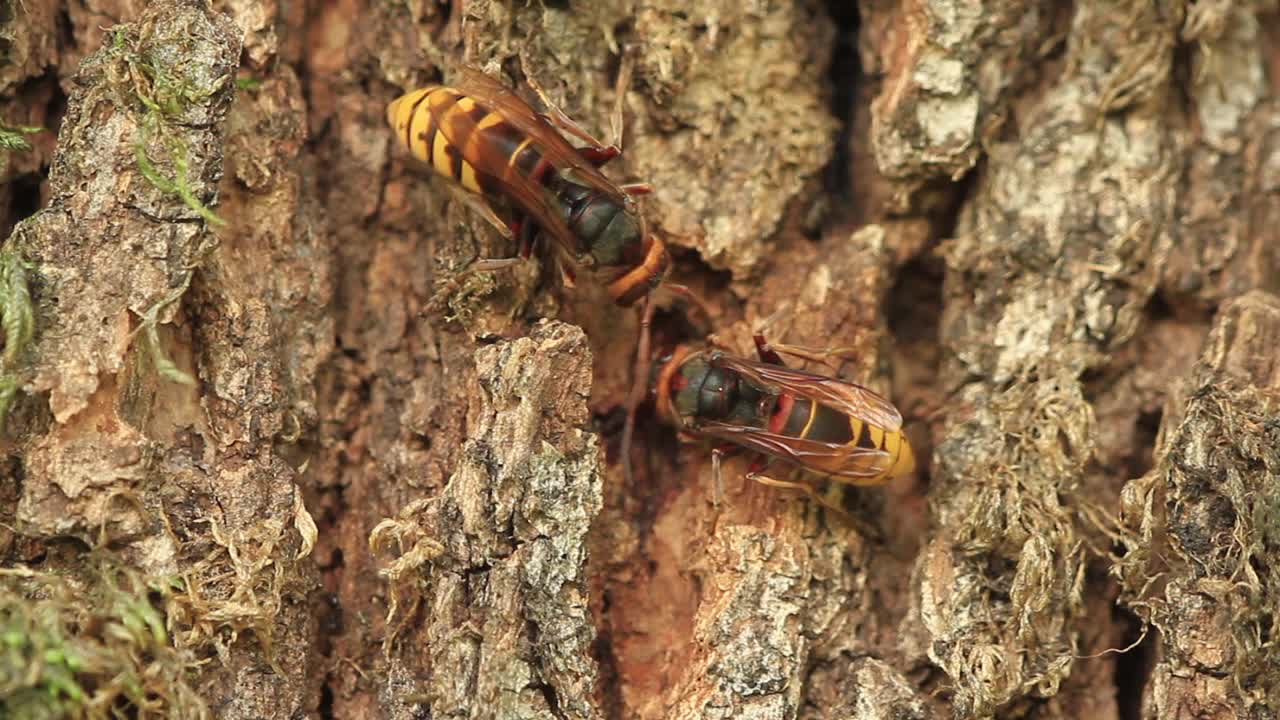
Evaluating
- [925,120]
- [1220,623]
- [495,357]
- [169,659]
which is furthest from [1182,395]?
[169,659]

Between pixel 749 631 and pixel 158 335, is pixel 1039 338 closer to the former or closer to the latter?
pixel 749 631

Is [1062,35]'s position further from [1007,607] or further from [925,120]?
[1007,607]

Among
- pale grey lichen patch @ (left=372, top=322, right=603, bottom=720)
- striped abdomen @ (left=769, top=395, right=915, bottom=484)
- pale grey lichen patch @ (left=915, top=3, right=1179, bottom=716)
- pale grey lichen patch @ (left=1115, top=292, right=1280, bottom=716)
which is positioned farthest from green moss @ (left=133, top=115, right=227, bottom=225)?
pale grey lichen patch @ (left=1115, top=292, right=1280, bottom=716)

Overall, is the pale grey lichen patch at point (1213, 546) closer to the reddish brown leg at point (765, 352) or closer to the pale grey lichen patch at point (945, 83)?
the pale grey lichen patch at point (945, 83)

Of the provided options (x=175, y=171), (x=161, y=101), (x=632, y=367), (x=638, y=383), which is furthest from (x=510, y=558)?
(x=161, y=101)

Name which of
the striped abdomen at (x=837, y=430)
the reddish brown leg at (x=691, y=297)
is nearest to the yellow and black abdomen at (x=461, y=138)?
the reddish brown leg at (x=691, y=297)

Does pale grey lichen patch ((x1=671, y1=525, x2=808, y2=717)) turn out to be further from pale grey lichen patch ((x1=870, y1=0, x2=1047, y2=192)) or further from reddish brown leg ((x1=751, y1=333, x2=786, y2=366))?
pale grey lichen patch ((x1=870, y1=0, x2=1047, y2=192))
